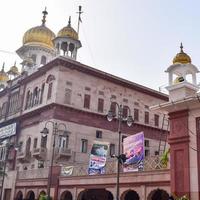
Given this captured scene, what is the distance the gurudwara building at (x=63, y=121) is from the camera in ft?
96.4

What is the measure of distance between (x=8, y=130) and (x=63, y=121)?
10316 mm

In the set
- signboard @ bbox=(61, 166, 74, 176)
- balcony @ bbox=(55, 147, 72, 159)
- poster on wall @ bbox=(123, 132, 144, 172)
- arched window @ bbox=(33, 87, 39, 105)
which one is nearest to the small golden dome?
arched window @ bbox=(33, 87, 39, 105)

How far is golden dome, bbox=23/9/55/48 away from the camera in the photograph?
155ft

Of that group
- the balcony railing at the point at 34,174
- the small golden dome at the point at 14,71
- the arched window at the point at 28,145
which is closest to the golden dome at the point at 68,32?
the arched window at the point at 28,145

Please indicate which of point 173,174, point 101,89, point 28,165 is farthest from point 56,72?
point 173,174

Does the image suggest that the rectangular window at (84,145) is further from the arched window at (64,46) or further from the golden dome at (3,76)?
the golden dome at (3,76)

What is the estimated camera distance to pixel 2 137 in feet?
138

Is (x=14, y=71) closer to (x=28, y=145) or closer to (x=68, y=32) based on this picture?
(x=68, y=32)

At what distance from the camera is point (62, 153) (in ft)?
107

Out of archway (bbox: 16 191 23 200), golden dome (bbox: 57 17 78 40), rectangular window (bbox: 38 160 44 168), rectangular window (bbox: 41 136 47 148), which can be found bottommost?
archway (bbox: 16 191 23 200)

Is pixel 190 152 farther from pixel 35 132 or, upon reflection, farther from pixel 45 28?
pixel 45 28

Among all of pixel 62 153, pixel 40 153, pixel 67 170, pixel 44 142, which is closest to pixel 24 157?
pixel 44 142

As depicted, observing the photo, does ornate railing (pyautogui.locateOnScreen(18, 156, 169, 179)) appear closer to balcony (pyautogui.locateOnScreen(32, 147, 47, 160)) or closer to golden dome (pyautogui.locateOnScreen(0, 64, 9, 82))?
balcony (pyautogui.locateOnScreen(32, 147, 47, 160))

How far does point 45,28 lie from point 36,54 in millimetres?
3957
